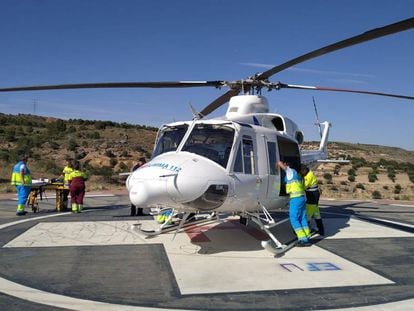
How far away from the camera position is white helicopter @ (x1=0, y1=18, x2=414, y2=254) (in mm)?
7367

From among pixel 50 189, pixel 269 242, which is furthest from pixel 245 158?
pixel 50 189

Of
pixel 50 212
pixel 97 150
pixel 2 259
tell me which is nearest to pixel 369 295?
pixel 2 259

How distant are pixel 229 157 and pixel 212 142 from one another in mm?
468

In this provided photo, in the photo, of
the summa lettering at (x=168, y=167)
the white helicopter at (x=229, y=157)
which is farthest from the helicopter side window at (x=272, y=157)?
the summa lettering at (x=168, y=167)

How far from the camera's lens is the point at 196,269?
7.43 m

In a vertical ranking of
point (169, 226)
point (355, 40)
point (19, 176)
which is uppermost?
point (355, 40)

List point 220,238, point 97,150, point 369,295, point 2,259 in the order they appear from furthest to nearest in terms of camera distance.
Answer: point 97,150 < point 220,238 < point 2,259 < point 369,295

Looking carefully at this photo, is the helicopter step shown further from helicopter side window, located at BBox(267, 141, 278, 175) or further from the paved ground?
helicopter side window, located at BBox(267, 141, 278, 175)

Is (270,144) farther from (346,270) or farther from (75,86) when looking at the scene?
(75,86)

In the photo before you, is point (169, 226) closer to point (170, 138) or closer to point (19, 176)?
point (170, 138)

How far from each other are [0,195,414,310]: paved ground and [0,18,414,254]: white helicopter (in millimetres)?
770

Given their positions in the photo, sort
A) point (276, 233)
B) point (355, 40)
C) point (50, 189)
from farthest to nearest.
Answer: point (50, 189) → point (276, 233) → point (355, 40)

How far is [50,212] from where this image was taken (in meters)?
15.2

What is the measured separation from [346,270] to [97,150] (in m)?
43.8
